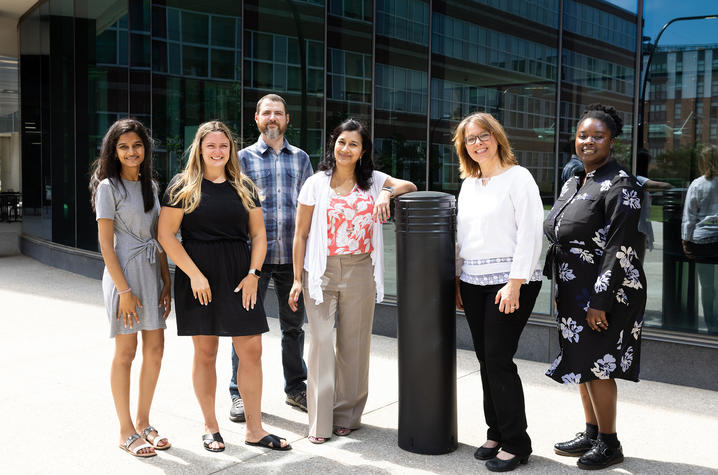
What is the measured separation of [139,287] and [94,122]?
8855 mm

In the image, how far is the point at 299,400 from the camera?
4.81 meters

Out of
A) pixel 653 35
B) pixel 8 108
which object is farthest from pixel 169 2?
pixel 8 108

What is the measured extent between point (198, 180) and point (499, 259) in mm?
1714

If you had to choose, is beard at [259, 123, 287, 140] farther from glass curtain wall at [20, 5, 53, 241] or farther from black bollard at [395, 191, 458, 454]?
glass curtain wall at [20, 5, 53, 241]

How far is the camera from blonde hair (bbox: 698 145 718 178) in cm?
536

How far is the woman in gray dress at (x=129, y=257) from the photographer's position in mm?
3838

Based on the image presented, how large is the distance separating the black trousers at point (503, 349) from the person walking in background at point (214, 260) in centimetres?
124

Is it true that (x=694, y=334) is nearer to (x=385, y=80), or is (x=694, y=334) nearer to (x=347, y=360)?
(x=347, y=360)

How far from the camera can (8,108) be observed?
1230 inches

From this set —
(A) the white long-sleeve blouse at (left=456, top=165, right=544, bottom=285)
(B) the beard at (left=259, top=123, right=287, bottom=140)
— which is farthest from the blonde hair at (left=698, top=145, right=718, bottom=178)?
(B) the beard at (left=259, top=123, right=287, bottom=140)

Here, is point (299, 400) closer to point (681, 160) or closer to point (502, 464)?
point (502, 464)

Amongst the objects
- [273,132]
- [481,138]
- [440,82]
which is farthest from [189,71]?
[481,138]

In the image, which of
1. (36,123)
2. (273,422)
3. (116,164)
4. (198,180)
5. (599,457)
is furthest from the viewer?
(36,123)

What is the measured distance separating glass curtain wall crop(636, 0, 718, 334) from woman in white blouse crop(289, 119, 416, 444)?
259 cm
